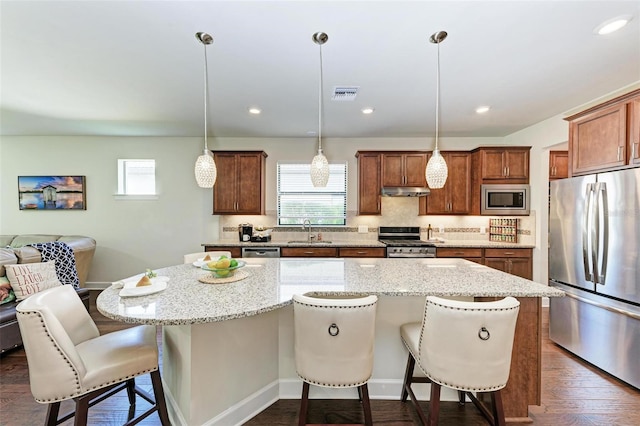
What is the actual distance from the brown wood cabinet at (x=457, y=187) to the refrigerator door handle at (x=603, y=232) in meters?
1.78

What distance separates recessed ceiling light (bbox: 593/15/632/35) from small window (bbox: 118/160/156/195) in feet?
18.1

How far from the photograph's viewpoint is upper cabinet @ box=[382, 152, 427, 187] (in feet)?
13.6

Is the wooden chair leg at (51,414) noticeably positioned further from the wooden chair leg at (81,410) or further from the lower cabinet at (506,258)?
the lower cabinet at (506,258)

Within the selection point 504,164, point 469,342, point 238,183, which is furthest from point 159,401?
point 504,164

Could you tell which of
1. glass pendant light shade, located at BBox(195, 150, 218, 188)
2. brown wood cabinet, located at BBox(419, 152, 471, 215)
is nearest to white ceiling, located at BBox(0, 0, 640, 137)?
brown wood cabinet, located at BBox(419, 152, 471, 215)

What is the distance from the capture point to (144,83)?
8.34 ft

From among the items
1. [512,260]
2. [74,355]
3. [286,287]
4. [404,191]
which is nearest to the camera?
[74,355]

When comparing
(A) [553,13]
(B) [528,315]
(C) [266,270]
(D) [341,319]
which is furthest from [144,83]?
(B) [528,315]

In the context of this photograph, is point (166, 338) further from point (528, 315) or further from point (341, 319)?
point (528, 315)

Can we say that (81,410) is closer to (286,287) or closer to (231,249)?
(286,287)

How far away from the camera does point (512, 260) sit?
12.3ft

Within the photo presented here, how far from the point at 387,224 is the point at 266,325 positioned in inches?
121

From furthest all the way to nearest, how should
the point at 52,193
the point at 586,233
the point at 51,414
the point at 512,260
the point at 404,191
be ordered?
the point at 52,193, the point at 404,191, the point at 512,260, the point at 586,233, the point at 51,414

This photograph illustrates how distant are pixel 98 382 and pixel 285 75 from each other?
2484mm
